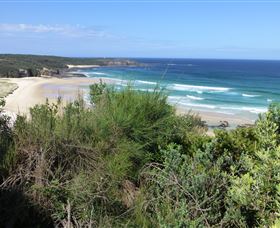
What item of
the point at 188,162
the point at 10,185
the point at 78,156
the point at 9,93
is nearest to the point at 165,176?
the point at 188,162

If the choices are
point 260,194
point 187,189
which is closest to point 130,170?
point 187,189

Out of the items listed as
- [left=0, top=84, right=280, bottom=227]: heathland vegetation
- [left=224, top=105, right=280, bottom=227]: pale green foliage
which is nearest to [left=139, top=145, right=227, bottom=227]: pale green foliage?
[left=0, top=84, right=280, bottom=227]: heathland vegetation

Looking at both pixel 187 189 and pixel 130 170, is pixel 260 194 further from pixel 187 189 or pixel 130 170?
pixel 130 170

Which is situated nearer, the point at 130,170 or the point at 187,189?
the point at 187,189

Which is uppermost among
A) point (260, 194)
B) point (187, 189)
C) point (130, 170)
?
point (260, 194)

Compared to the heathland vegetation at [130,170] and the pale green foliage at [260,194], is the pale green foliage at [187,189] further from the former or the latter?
the pale green foliage at [260,194]

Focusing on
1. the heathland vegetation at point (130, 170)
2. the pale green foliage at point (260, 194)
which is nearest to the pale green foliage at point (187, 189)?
the heathland vegetation at point (130, 170)

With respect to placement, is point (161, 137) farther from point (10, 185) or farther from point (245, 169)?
point (10, 185)

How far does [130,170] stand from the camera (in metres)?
6.37

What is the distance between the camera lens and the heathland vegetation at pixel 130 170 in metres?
4.69

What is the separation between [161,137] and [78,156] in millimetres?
1374

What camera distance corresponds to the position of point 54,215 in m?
5.54

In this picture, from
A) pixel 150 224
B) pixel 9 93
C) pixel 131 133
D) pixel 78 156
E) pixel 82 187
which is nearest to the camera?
pixel 150 224

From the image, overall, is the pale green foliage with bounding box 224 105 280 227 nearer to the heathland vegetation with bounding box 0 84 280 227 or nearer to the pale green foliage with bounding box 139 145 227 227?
the heathland vegetation with bounding box 0 84 280 227
